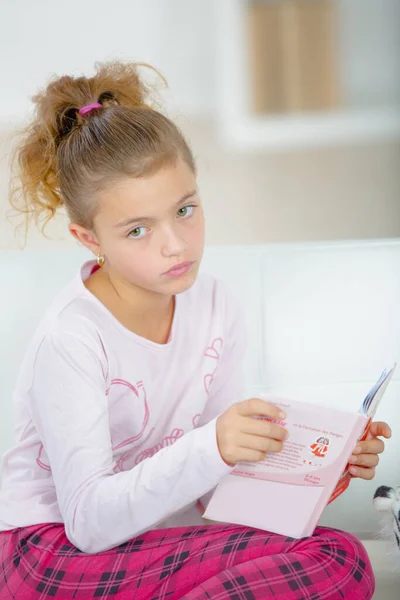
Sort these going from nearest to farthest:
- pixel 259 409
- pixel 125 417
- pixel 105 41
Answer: pixel 259 409, pixel 125 417, pixel 105 41

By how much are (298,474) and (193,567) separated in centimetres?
20

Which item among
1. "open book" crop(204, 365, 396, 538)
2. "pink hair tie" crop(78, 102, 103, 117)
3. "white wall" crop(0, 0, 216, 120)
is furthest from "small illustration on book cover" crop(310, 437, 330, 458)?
"white wall" crop(0, 0, 216, 120)

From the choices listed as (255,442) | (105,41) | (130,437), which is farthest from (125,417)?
(105,41)

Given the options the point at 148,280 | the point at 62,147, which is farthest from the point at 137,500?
the point at 62,147

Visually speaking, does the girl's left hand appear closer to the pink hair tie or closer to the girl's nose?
the girl's nose

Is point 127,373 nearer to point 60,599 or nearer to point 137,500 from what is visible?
point 137,500

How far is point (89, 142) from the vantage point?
1233 mm

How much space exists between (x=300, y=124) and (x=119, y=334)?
2651 millimetres

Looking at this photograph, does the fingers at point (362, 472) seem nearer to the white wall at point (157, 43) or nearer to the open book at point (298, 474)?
the open book at point (298, 474)

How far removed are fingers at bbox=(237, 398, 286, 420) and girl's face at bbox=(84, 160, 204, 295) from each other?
224 mm

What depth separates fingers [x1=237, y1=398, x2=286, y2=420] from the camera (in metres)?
1.08

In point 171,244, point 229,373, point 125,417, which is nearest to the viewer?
point 171,244

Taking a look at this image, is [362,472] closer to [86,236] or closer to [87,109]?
[86,236]

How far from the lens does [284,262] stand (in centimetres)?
157
